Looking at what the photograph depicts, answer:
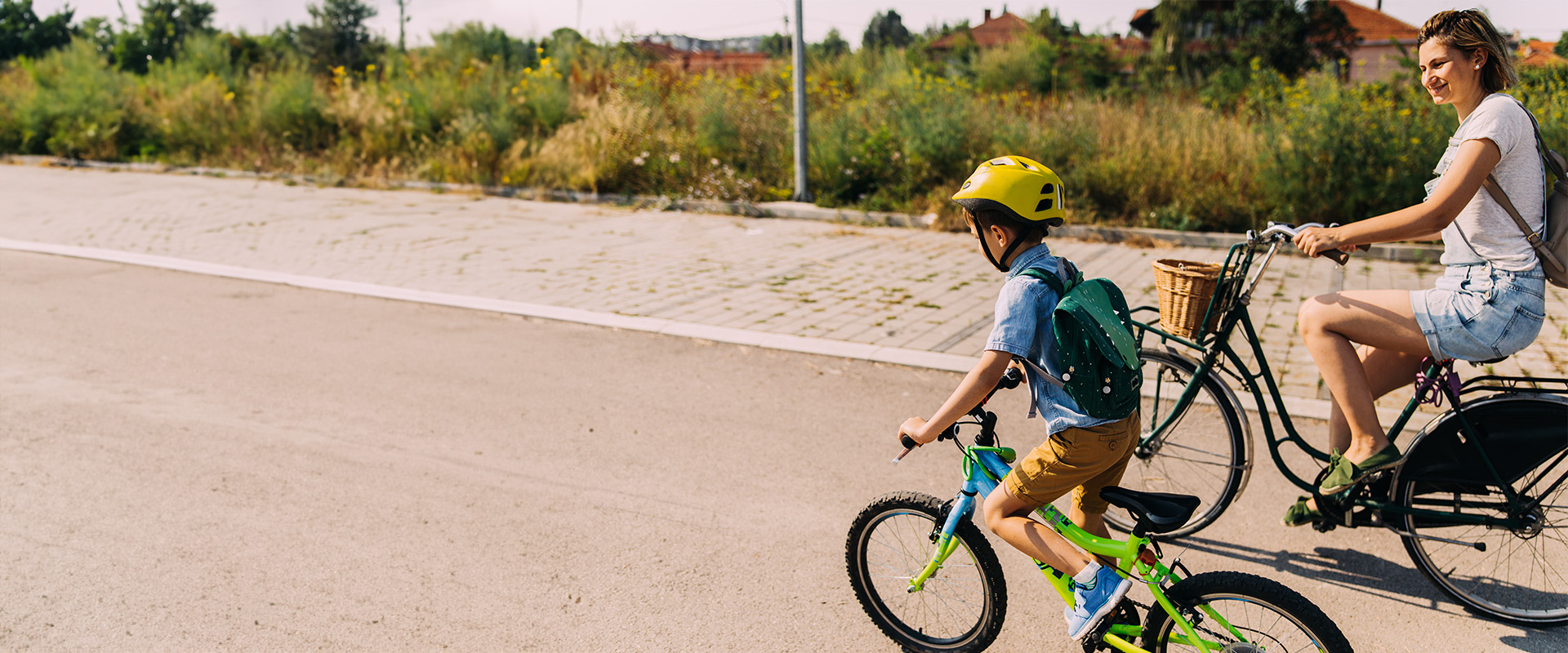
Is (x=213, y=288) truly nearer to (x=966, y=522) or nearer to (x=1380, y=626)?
(x=966, y=522)

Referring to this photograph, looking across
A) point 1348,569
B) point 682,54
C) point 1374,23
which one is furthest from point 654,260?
point 1374,23

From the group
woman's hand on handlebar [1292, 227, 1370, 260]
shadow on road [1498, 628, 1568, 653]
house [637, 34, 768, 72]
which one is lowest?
shadow on road [1498, 628, 1568, 653]

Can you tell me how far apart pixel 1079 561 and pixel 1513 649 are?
1.60m

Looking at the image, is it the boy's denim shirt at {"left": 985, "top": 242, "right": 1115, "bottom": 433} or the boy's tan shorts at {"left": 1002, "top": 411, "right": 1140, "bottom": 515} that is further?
the boy's tan shorts at {"left": 1002, "top": 411, "right": 1140, "bottom": 515}

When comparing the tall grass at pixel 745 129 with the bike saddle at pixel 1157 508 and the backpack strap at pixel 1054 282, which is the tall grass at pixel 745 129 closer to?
the backpack strap at pixel 1054 282

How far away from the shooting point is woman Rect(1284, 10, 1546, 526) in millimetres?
2959

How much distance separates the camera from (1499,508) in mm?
3285

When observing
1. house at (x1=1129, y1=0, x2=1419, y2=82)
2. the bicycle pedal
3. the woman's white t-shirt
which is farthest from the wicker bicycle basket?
house at (x1=1129, y1=0, x2=1419, y2=82)

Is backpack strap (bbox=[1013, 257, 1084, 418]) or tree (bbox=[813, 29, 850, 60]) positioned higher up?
tree (bbox=[813, 29, 850, 60])

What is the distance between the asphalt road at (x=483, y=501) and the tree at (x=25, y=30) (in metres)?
52.5

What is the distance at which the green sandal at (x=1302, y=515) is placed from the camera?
3668mm

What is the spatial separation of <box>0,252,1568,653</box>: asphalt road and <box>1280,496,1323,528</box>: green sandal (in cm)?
11

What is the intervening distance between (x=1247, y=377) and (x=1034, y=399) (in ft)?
4.84

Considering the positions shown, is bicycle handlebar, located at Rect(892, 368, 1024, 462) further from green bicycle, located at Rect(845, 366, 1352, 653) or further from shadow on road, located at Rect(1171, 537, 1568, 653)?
shadow on road, located at Rect(1171, 537, 1568, 653)
